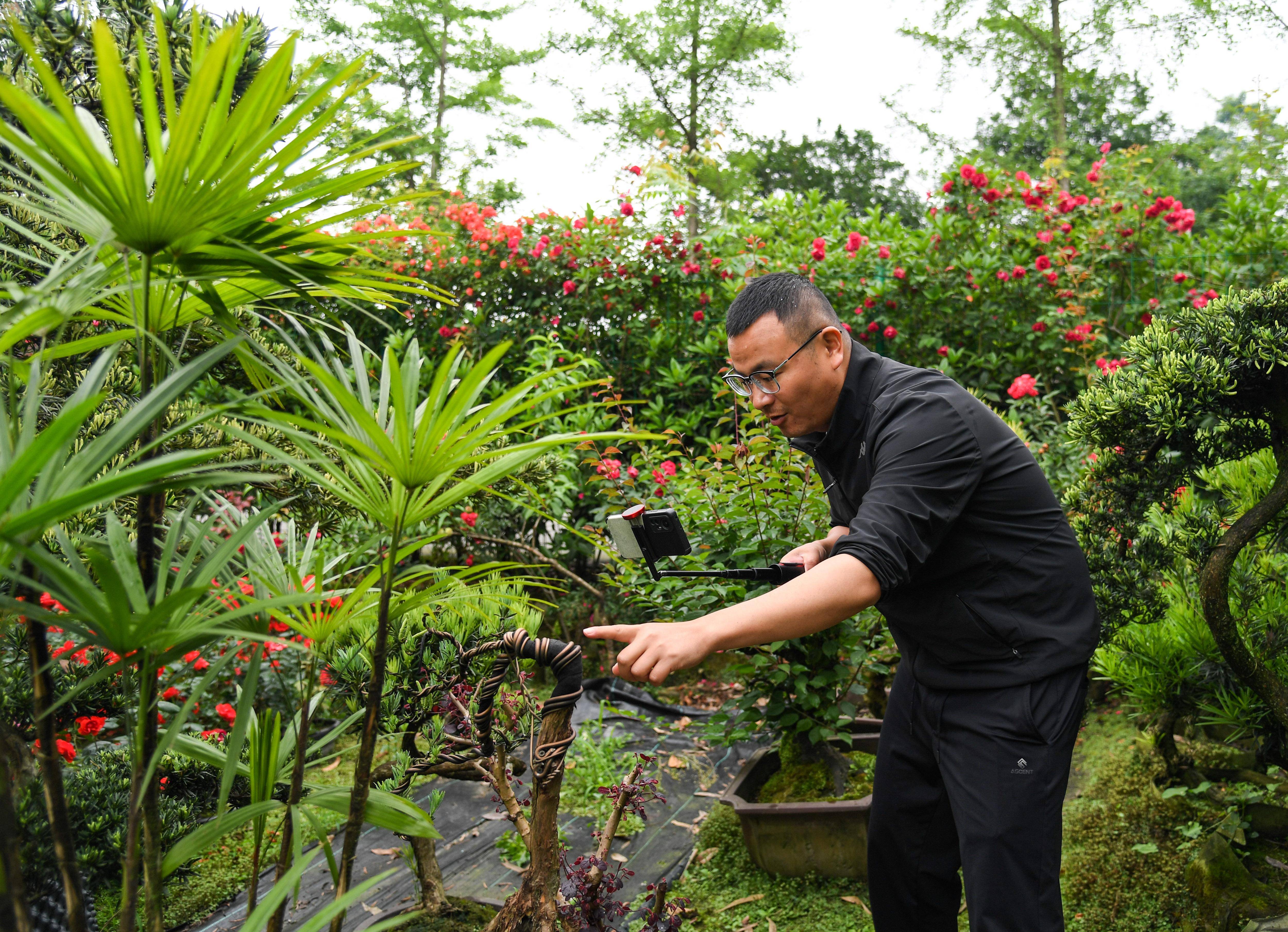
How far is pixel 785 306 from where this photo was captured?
1.97 m

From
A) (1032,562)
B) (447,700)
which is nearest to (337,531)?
(447,700)

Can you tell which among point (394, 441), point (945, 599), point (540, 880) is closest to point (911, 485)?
point (945, 599)

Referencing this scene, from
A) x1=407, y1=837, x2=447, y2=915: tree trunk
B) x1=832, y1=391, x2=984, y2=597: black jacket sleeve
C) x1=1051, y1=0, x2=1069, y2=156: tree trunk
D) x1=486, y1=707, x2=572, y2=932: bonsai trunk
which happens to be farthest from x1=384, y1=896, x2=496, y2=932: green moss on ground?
x1=1051, y1=0, x2=1069, y2=156: tree trunk

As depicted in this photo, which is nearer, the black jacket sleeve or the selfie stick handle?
the black jacket sleeve

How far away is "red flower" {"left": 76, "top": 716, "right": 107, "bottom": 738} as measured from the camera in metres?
2.53

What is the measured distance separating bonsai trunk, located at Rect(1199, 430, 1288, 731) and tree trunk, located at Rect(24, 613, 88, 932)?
257 centimetres

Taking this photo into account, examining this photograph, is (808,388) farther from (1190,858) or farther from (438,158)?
(438,158)

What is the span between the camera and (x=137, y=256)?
1294 mm

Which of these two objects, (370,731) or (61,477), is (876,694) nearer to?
(370,731)

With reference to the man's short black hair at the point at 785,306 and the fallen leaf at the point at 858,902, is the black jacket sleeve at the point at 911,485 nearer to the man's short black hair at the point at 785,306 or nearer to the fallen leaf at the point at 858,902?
the man's short black hair at the point at 785,306

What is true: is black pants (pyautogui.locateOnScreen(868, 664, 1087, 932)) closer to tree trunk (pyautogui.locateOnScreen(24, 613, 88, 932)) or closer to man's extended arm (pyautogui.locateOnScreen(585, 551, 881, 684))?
man's extended arm (pyautogui.locateOnScreen(585, 551, 881, 684))

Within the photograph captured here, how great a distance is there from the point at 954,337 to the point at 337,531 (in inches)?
169

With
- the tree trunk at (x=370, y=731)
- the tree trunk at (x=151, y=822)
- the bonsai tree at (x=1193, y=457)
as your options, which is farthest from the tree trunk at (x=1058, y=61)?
the tree trunk at (x=151, y=822)

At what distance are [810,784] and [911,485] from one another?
74.0 inches
